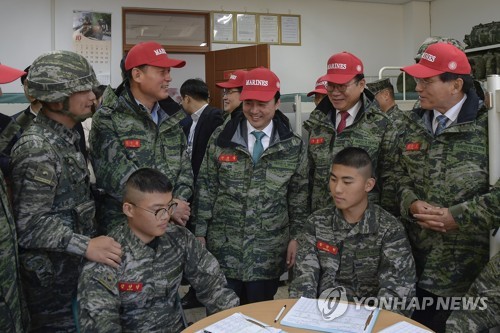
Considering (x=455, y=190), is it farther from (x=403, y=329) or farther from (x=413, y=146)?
(x=403, y=329)

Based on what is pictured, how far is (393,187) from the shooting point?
2334 millimetres

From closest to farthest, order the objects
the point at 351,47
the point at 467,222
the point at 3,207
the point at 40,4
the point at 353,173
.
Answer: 1. the point at 3,207
2. the point at 467,222
3. the point at 353,173
4. the point at 40,4
5. the point at 351,47

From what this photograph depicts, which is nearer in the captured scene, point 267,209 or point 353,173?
point 353,173

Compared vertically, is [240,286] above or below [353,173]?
below

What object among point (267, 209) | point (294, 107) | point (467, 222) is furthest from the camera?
point (294, 107)

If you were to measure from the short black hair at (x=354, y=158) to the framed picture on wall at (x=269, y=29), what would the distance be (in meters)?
5.23

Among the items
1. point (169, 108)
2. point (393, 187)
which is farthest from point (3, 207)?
point (393, 187)

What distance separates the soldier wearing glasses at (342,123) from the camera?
2344 mm

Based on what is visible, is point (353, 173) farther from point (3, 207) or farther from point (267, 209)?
point (3, 207)

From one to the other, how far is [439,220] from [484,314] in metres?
0.37

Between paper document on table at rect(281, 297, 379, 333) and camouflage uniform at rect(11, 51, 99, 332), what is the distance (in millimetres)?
782

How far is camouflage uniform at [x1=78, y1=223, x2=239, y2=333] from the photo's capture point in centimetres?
168

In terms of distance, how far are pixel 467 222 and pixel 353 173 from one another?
0.48 metres

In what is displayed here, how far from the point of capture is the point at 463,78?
2068mm
